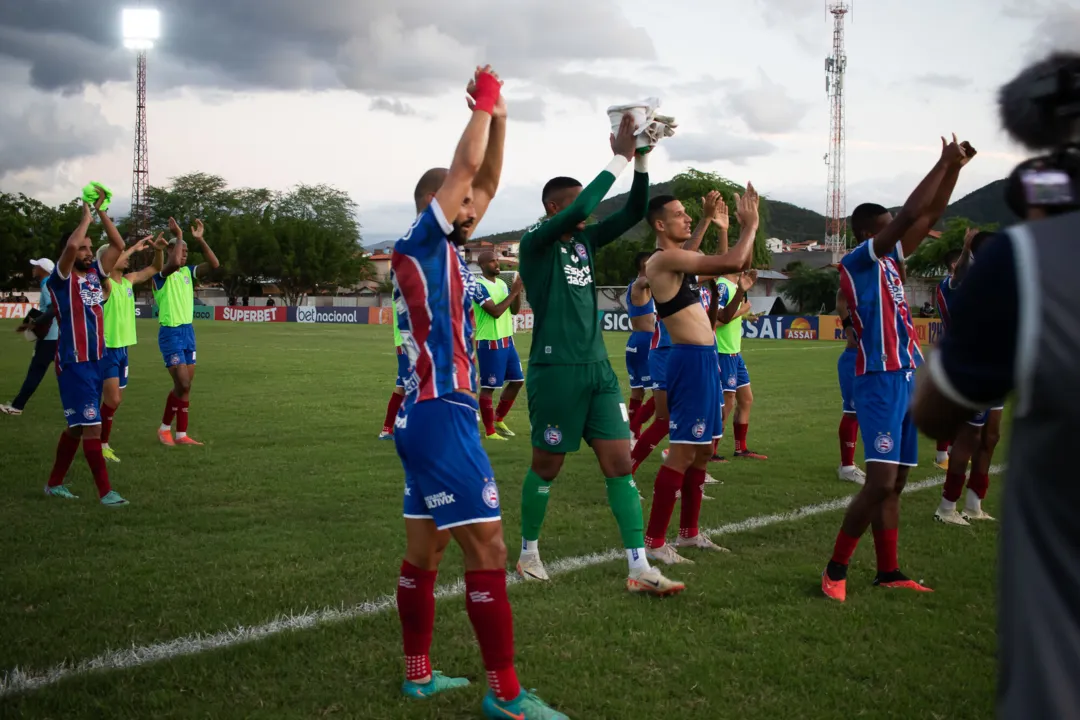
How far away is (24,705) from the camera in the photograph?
3967 millimetres

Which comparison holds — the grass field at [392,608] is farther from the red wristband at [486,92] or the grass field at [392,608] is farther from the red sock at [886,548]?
the red wristband at [486,92]

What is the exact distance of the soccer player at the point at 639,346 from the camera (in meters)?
10.5

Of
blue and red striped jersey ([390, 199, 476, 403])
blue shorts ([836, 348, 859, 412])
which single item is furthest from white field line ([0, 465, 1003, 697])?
blue shorts ([836, 348, 859, 412])

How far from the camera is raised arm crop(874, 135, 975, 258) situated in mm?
4684

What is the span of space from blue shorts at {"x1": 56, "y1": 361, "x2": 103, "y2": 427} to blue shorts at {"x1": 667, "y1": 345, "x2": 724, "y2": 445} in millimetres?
4894

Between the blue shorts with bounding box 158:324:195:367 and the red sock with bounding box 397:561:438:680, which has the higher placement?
the blue shorts with bounding box 158:324:195:367

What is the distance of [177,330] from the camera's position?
38.9 feet

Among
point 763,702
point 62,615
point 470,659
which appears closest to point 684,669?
point 763,702

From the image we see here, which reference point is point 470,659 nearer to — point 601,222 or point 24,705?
A: point 24,705

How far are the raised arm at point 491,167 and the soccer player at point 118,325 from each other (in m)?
7.46

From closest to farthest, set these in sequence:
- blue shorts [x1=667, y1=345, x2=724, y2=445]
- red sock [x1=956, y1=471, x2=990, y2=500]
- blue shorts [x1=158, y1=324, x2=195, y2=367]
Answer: blue shorts [x1=667, y1=345, x2=724, y2=445] → red sock [x1=956, y1=471, x2=990, y2=500] → blue shorts [x1=158, y1=324, x2=195, y2=367]

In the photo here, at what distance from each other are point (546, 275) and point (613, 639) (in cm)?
223

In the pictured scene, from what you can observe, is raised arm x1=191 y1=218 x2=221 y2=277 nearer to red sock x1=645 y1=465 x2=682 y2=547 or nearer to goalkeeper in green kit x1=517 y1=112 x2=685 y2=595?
goalkeeper in green kit x1=517 y1=112 x2=685 y2=595

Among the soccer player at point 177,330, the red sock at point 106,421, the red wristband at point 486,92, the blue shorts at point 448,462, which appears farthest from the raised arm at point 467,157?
the soccer player at point 177,330
